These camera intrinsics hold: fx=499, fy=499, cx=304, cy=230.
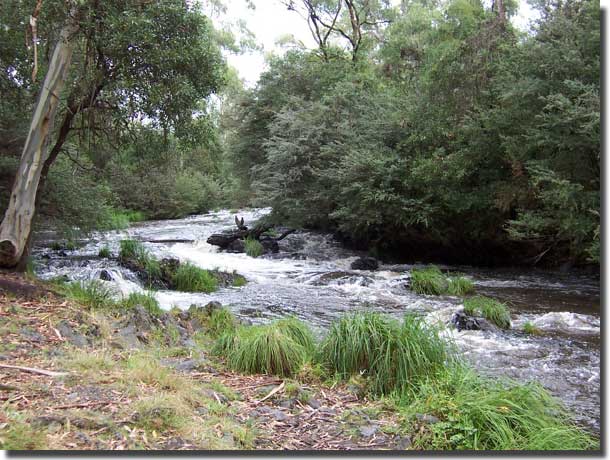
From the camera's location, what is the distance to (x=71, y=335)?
4.94 metres

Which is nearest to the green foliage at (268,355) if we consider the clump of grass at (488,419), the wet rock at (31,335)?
the clump of grass at (488,419)

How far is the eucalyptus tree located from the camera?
23.7 ft

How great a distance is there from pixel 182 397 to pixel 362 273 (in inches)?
407

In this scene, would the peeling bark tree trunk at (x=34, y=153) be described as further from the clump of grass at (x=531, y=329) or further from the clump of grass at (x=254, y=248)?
the clump of grass at (x=254, y=248)

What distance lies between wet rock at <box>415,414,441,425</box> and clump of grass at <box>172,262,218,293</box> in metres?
7.67

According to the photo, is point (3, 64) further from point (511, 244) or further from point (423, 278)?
point (511, 244)

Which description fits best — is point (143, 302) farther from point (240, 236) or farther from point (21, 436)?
point (240, 236)

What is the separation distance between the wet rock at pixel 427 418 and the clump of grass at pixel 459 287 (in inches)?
288

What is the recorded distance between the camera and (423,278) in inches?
433

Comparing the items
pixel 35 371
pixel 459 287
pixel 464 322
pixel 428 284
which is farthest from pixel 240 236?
pixel 35 371

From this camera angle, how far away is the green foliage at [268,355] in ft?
15.7

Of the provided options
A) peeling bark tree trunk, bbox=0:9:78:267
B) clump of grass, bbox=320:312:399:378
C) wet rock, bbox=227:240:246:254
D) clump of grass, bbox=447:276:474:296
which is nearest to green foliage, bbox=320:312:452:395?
clump of grass, bbox=320:312:399:378

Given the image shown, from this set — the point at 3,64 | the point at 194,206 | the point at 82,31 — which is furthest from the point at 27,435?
the point at 194,206

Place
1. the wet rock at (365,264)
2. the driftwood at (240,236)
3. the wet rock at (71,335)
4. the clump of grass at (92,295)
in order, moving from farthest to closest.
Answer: the driftwood at (240,236) < the wet rock at (365,264) < the clump of grass at (92,295) < the wet rock at (71,335)
